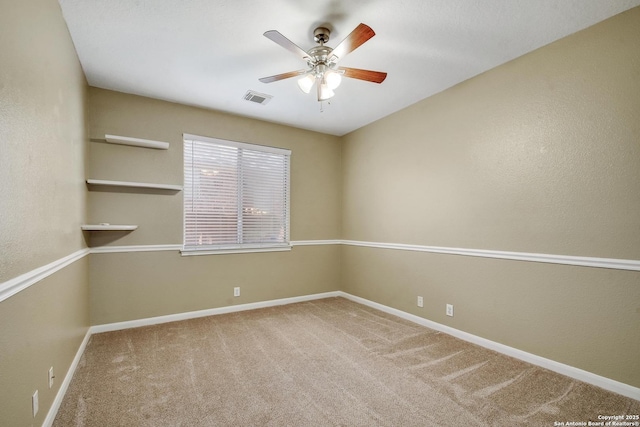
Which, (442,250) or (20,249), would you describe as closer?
(20,249)

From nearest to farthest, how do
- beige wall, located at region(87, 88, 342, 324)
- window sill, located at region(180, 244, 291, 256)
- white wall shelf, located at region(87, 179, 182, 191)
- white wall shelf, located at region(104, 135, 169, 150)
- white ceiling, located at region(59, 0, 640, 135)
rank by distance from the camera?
white ceiling, located at region(59, 0, 640, 135) → white wall shelf, located at region(87, 179, 182, 191) → white wall shelf, located at region(104, 135, 169, 150) → beige wall, located at region(87, 88, 342, 324) → window sill, located at region(180, 244, 291, 256)

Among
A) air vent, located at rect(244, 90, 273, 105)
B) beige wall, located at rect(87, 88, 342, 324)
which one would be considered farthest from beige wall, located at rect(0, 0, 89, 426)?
air vent, located at rect(244, 90, 273, 105)

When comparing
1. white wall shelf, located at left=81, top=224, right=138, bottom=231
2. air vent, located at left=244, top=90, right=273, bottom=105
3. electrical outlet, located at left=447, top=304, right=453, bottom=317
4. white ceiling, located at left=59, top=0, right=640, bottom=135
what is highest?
white ceiling, located at left=59, top=0, right=640, bottom=135

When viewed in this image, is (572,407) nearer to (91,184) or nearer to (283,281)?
(283,281)

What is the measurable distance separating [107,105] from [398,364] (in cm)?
409

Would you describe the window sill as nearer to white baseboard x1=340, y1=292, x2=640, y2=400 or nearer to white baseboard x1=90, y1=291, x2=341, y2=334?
white baseboard x1=90, y1=291, x2=341, y2=334

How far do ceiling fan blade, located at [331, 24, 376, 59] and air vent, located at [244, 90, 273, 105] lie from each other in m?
1.49

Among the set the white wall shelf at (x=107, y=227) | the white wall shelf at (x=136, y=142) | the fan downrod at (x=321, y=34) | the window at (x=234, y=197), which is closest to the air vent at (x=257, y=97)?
the window at (x=234, y=197)

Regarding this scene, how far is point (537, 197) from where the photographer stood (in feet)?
8.39

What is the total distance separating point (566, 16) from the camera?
7.02 ft

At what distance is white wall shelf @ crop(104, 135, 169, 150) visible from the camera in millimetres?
3134

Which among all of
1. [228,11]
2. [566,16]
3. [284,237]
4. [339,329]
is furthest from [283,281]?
[566,16]

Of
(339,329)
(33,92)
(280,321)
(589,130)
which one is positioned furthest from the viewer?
(280,321)

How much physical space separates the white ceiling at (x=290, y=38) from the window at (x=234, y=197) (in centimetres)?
79
